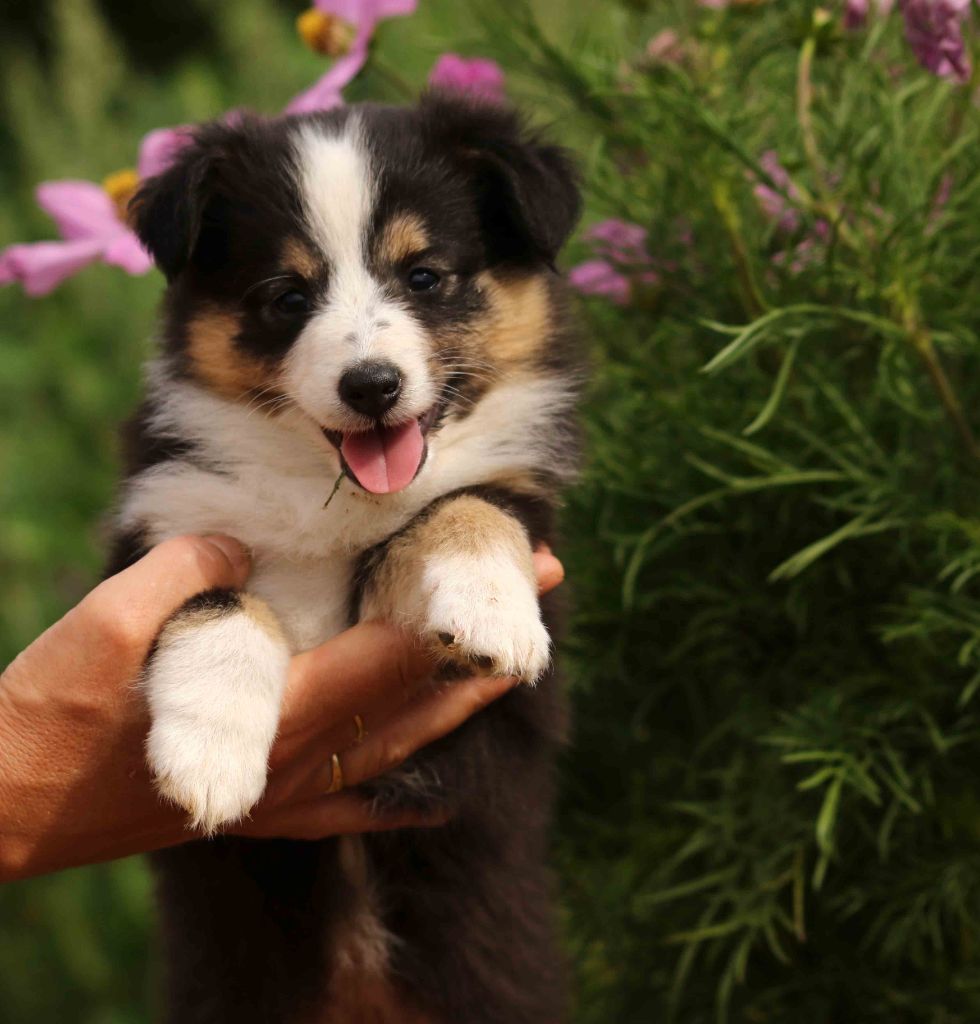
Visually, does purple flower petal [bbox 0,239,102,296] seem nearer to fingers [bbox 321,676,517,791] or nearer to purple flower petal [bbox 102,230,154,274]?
purple flower petal [bbox 102,230,154,274]

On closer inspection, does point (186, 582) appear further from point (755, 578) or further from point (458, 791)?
point (755, 578)

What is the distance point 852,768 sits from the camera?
82.4 inches

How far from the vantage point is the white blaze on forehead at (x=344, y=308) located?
80.2 inches

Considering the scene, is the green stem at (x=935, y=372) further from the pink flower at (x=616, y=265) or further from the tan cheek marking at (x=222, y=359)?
the tan cheek marking at (x=222, y=359)

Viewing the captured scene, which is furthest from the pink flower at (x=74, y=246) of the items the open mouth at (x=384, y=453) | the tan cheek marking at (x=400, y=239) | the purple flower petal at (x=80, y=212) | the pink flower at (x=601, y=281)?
the pink flower at (x=601, y=281)

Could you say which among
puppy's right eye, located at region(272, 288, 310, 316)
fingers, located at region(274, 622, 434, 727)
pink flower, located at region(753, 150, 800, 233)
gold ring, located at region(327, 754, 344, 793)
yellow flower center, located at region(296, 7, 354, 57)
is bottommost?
gold ring, located at region(327, 754, 344, 793)

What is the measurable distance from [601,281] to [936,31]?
2.70 ft

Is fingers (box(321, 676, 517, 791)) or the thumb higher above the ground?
the thumb

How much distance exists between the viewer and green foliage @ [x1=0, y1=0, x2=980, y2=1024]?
213 cm

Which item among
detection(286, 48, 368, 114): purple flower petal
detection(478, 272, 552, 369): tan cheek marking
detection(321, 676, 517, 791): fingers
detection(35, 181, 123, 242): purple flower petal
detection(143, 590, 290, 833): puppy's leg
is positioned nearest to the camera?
detection(143, 590, 290, 833): puppy's leg

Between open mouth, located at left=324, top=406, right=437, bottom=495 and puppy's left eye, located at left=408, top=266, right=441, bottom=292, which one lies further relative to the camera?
puppy's left eye, located at left=408, top=266, right=441, bottom=292

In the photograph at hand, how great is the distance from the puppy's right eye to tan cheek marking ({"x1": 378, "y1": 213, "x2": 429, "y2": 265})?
0.15 meters

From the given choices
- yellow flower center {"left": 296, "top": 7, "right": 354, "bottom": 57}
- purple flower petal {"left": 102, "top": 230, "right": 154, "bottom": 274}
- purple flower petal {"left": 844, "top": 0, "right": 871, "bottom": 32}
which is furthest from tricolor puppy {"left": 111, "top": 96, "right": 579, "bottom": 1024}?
purple flower petal {"left": 844, "top": 0, "right": 871, "bottom": 32}

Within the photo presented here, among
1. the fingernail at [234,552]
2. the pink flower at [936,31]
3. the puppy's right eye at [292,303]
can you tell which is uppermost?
the pink flower at [936,31]
